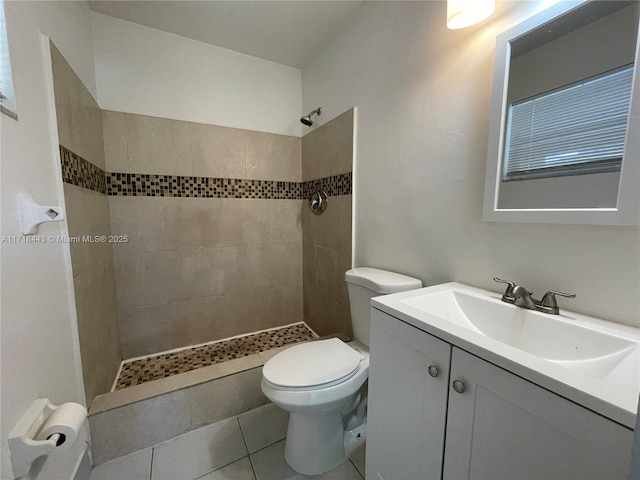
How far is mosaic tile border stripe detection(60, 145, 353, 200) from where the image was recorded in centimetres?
153

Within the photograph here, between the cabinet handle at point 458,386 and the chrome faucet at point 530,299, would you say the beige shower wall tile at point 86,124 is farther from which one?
the chrome faucet at point 530,299

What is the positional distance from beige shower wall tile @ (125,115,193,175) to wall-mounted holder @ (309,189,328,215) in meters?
0.94

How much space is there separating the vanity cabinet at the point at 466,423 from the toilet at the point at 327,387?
183mm

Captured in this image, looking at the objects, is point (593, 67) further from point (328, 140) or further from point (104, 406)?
point (104, 406)

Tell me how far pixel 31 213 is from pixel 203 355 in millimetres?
1519

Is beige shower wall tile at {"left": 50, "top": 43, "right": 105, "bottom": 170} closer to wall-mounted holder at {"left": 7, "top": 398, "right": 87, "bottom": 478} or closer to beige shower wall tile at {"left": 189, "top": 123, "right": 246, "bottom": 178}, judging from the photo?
beige shower wall tile at {"left": 189, "top": 123, "right": 246, "bottom": 178}

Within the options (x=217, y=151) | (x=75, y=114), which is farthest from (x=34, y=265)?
(x=217, y=151)

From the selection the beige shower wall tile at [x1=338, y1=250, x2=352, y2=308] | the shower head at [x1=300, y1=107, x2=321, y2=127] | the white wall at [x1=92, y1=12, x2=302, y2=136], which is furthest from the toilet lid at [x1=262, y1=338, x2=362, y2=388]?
the white wall at [x1=92, y1=12, x2=302, y2=136]

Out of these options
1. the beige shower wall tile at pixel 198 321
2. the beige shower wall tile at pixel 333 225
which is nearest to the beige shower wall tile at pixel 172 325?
the beige shower wall tile at pixel 198 321

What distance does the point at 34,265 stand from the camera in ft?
A: 2.52

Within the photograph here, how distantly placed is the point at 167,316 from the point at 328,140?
178 cm

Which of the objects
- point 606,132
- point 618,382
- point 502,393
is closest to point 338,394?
point 502,393

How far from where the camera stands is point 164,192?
5.93 feet

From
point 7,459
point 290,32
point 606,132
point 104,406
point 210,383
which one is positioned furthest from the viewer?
point 290,32
